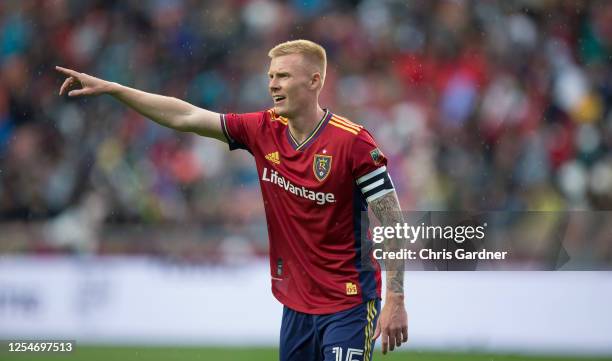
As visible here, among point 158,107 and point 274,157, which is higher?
point 158,107

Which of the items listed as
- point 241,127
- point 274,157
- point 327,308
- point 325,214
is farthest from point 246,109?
point 327,308

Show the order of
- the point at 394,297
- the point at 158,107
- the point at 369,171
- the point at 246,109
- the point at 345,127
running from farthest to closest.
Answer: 1. the point at 246,109
2. the point at 158,107
3. the point at 345,127
4. the point at 369,171
5. the point at 394,297

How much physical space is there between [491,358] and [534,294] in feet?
2.21

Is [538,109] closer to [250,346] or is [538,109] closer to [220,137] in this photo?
[250,346]

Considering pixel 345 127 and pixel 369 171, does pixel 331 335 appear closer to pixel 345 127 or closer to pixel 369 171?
pixel 369 171

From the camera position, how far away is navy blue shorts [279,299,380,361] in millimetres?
4668

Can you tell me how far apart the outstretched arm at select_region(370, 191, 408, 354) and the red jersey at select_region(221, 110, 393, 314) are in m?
0.06

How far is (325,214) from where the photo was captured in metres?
4.81

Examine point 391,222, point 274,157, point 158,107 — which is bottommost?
point 391,222

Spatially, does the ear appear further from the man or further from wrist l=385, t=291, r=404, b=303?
wrist l=385, t=291, r=404, b=303

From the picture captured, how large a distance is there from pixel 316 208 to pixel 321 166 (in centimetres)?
20

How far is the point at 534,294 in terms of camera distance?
895 centimetres

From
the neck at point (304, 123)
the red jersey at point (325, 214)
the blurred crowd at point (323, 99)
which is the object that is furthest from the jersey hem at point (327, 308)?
the blurred crowd at point (323, 99)

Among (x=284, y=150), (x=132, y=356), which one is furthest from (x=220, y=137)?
(x=132, y=356)
